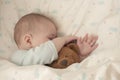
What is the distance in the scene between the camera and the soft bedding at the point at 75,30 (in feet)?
3.23

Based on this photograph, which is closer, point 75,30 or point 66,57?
point 66,57

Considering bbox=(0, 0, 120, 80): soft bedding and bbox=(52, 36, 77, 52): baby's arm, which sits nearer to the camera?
bbox=(0, 0, 120, 80): soft bedding

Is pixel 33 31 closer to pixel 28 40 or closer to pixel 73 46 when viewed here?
pixel 28 40

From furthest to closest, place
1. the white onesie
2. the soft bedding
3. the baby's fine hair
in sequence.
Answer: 1. the baby's fine hair
2. the white onesie
3. the soft bedding

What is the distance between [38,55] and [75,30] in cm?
26

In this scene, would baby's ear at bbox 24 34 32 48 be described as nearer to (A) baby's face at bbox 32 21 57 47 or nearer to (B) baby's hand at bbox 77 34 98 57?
(A) baby's face at bbox 32 21 57 47

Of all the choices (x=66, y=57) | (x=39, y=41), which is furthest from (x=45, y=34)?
(x=66, y=57)

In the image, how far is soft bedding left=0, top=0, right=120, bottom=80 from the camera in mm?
983

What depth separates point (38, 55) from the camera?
1.14 meters

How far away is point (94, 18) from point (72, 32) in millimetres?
121

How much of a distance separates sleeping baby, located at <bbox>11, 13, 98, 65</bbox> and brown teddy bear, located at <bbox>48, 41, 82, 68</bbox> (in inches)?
0.8

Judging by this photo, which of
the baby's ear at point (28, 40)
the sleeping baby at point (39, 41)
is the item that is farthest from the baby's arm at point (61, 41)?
the baby's ear at point (28, 40)

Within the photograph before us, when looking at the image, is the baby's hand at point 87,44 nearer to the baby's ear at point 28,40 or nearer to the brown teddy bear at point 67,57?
the brown teddy bear at point 67,57

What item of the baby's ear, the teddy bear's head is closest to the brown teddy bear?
the teddy bear's head
